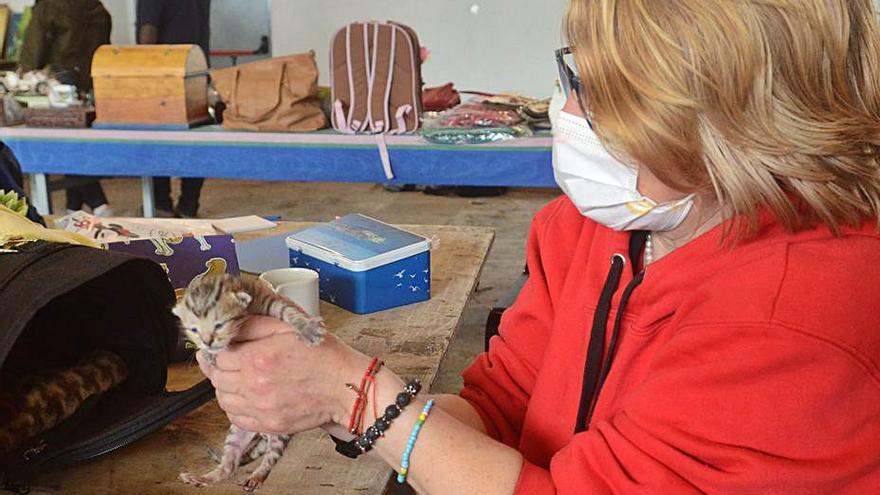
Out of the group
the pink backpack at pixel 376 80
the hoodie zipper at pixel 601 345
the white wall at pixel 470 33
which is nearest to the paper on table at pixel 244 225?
the hoodie zipper at pixel 601 345

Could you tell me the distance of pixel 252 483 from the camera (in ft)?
3.76

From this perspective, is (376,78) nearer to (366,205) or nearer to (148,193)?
(148,193)

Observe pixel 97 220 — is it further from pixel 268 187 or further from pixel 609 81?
pixel 268 187

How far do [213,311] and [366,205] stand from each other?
5.91 metres

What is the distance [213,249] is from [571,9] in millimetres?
940

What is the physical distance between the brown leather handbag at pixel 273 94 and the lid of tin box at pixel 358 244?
2.37 metres

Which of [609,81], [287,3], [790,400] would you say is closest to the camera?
[790,400]

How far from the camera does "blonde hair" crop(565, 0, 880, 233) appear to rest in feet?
Result: 3.11

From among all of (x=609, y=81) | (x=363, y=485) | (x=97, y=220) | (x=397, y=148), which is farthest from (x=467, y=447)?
(x=397, y=148)

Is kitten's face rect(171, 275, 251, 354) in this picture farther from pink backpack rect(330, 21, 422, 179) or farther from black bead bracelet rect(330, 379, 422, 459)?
pink backpack rect(330, 21, 422, 179)

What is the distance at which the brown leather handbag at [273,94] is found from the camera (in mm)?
4219

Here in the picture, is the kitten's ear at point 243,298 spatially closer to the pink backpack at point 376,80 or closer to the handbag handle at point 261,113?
the pink backpack at point 376,80

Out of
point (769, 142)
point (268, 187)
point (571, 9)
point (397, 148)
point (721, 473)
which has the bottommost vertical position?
point (268, 187)

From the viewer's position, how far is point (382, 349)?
1.60 metres
